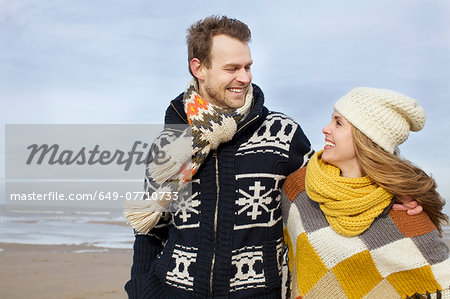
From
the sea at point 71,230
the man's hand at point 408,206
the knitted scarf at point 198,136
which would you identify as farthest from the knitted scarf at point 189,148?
the sea at point 71,230

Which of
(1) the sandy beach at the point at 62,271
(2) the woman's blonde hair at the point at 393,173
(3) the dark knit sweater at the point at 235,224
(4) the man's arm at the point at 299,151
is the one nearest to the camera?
(2) the woman's blonde hair at the point at 393,173

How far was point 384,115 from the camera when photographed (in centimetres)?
225

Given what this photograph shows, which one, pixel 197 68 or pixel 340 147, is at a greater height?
pixel 197 68

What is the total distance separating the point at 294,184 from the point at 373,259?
0.56 metres

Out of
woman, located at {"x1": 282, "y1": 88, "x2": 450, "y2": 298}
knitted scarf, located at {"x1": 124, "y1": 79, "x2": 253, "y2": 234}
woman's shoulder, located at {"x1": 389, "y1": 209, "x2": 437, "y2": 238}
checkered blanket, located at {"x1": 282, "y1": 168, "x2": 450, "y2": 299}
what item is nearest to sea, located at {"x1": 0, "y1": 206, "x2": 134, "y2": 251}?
knitted scarf, located at {"x1": 124, "y1": 79, "x2": 253, "y2": 234}

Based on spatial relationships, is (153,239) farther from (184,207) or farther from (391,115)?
(391,115)

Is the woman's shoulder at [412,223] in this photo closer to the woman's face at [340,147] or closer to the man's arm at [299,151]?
the woman's face at [340,147]

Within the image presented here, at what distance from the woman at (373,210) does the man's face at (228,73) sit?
1.87 ft

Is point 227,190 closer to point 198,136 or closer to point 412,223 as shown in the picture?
point 198,136

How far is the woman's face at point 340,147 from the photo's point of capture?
7.60 feet

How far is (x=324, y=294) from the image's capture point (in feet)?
7.84

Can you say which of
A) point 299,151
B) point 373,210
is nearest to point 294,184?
point 299,151

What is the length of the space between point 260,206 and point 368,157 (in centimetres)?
63

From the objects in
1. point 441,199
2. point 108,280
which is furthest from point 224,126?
point 108,280
